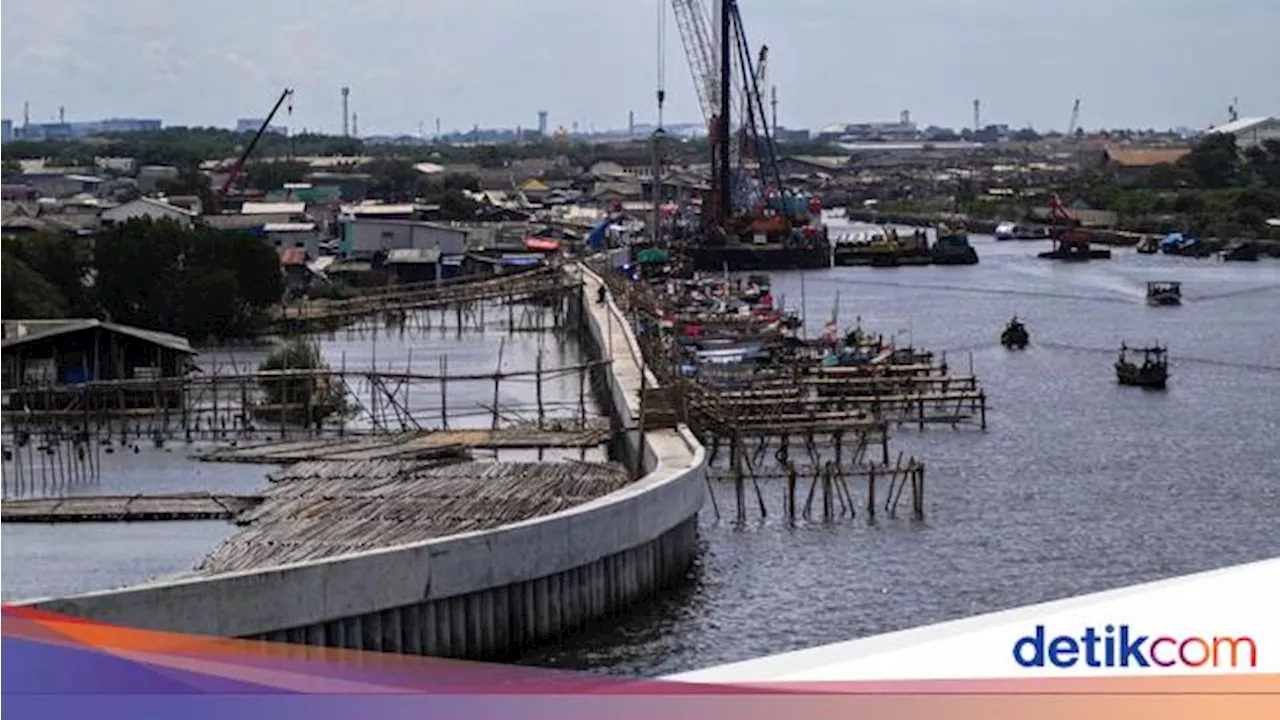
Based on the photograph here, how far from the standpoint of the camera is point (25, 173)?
73.6 metres

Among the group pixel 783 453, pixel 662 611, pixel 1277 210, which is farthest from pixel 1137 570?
pixel 1277 210

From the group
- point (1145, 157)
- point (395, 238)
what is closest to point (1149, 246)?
point (395, 238)

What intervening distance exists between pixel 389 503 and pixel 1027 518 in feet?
17.9

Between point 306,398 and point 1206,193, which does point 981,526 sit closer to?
point 306,398

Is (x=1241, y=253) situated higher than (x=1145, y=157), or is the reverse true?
(x=1145, y=157)

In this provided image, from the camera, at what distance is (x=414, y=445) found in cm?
2050

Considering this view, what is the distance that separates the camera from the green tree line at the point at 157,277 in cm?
3344

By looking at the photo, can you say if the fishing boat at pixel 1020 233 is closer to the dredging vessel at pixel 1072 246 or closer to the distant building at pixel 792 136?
the dredging vessel at pixel 1072 246

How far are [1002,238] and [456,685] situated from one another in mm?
68852

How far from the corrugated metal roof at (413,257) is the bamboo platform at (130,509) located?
27399 millimetres

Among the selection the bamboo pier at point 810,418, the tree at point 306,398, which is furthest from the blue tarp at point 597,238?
the tree at point 306,398

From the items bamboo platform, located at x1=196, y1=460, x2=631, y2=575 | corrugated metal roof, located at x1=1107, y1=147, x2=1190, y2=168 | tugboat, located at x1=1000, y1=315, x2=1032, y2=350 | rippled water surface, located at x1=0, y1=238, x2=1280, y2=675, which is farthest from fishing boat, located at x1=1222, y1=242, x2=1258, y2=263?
bamboo platform, located at x1=196, y1=460, x2=631, y2=575

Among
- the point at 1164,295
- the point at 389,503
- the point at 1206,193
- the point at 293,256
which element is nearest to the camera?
the point at 389,503

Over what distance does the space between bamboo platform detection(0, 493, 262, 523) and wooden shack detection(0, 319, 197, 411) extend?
607cm
